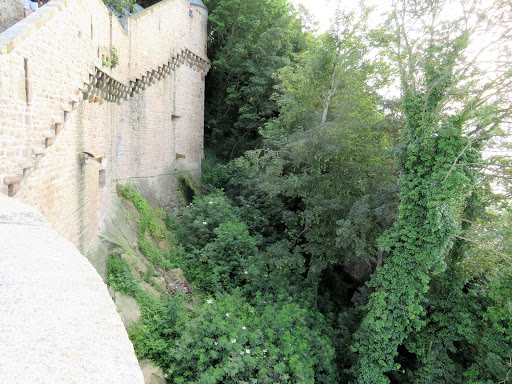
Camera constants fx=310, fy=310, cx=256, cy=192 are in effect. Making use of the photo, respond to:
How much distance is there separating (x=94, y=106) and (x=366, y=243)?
25.5ft

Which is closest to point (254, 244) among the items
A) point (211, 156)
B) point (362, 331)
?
point (362, 331)

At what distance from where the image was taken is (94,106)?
7.11m

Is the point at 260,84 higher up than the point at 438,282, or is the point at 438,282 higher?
the point at 260,84

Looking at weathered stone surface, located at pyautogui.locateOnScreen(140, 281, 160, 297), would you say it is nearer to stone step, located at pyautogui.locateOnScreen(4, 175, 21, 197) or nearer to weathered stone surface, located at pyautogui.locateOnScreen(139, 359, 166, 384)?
weathered stone surface, located at pyautogui.locateOnScreen(139, 359, 166, 384)

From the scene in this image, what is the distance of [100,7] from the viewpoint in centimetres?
685

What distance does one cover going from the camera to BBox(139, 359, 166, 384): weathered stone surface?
19.8 feet

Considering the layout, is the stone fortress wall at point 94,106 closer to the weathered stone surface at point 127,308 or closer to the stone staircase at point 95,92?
the stone staircase at point 95,92

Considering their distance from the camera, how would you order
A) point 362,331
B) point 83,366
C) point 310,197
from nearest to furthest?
point 83,366 → point 362,331 → point 310,197

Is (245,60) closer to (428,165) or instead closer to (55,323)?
(428,165)

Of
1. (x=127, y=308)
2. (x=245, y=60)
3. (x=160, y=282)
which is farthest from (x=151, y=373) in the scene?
(x=245, y=60)

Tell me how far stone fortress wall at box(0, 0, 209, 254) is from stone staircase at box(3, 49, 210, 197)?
0.02 meters

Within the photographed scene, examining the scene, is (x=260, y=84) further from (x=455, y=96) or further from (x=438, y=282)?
(x=438, y=282)

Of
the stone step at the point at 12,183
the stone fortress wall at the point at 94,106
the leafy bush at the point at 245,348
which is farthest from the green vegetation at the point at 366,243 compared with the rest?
the stone step at the point at 12,183

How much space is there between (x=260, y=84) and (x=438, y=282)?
36.6ft
